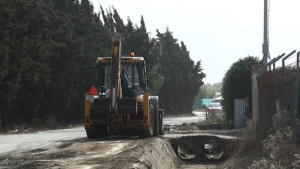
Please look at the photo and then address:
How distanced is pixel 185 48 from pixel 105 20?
918 inches

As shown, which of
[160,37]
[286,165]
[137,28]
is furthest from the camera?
[160,37]

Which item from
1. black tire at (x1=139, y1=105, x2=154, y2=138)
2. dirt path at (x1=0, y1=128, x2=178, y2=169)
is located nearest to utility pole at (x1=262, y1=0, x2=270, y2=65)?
black tire at (x1=139, y1=105, x2=154, y2=138)

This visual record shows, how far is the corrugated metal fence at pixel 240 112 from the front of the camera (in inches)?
1136

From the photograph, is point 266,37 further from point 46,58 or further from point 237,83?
point 46,58

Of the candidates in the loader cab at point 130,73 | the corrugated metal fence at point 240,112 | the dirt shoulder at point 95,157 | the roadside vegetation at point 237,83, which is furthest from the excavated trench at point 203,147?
the roadside vegetation at point 237,83

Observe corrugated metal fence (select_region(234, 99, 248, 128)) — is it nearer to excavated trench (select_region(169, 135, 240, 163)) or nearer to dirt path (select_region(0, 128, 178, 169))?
excavated trench (select_region(169, 135, 240, 163))

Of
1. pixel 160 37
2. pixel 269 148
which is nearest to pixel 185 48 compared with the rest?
pixel 160 37

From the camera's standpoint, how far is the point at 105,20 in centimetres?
6259

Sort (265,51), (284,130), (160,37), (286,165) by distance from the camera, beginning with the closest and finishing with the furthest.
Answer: (286,165) → (284,130) → (265,51) → (160,37)

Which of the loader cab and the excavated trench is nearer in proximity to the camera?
the loader cab

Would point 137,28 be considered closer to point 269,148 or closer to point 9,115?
point 9,115

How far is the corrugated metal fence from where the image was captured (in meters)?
28.9

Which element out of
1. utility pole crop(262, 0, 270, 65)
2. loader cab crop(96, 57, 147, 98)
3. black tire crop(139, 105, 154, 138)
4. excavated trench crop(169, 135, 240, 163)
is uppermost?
utility pole crop(262, 0, 270, 65)

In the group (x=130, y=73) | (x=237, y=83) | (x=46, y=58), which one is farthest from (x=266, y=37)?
(x=46, y=58)
